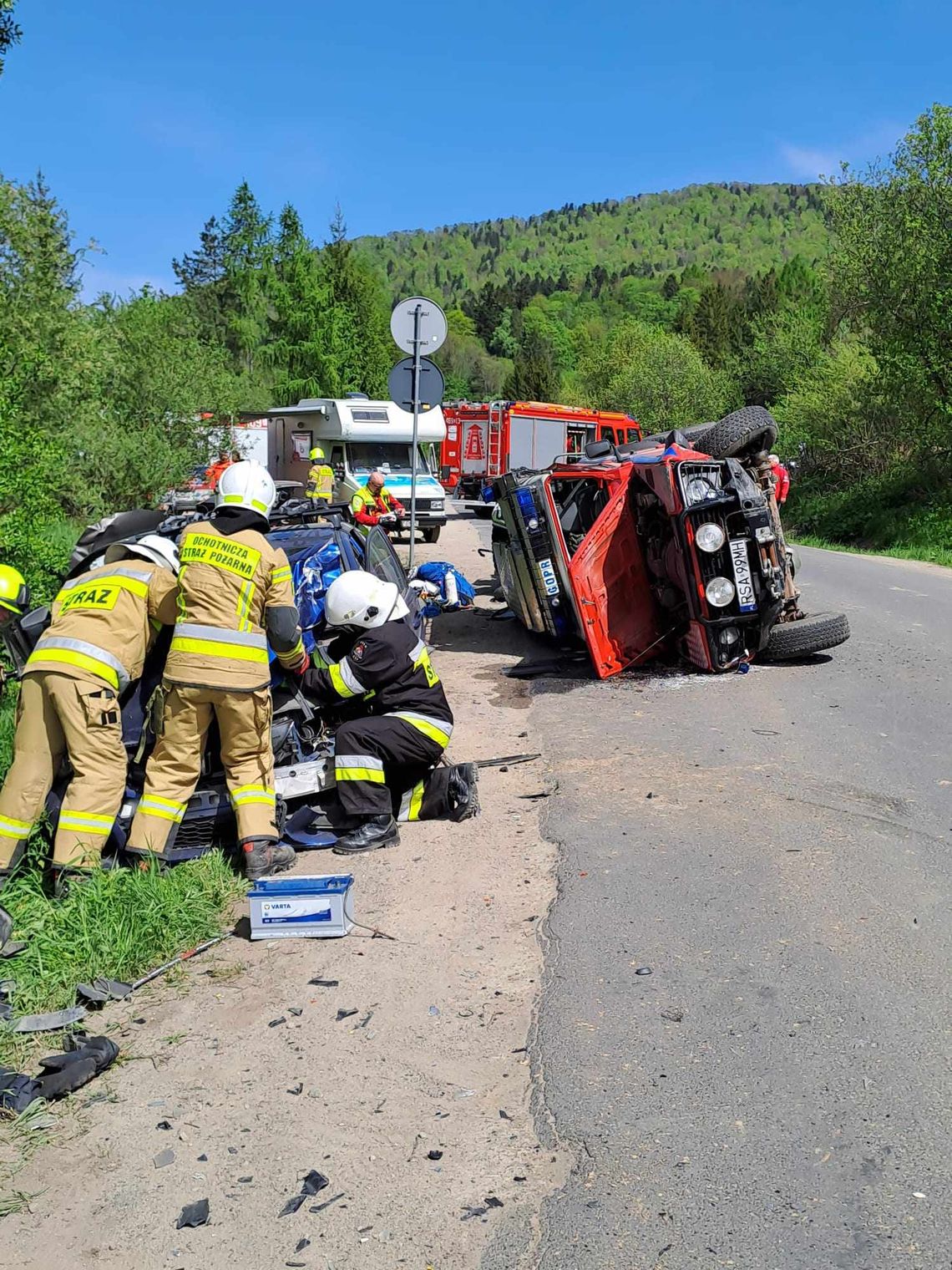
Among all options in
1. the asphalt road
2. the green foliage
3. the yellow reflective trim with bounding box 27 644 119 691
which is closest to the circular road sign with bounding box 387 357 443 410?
the asphalt road

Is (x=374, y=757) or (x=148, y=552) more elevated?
(x=148, y=552)

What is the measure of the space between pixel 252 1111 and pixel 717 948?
179 centimetres

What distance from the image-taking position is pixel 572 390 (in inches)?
2931

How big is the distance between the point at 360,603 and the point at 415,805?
1.09 m

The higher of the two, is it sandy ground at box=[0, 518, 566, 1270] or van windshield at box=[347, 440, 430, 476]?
van windshield at box=[347, 440, 430, 476]

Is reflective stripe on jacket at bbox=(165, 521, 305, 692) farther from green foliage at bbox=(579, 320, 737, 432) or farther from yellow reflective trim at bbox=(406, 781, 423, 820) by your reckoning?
green foliage at bbox=(579, 320, 737, 432)

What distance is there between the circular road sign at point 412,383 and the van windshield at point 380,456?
370 inches

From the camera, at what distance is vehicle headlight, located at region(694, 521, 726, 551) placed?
8219mm

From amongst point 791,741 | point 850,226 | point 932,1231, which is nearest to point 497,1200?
point 932,1231

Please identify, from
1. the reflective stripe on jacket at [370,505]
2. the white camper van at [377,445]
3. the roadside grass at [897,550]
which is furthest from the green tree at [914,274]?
the reflective stripe on jacket at [370,505]

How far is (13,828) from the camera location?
452 centimetres

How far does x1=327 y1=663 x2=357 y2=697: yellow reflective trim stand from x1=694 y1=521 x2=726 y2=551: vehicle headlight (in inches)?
145

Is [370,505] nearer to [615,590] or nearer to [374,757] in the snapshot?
[615,590]

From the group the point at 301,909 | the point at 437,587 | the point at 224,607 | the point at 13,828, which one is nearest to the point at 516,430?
the point at 437,587
